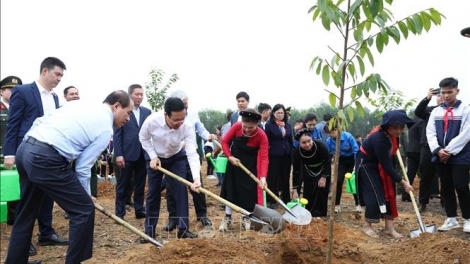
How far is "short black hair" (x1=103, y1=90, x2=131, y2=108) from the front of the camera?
3.42m

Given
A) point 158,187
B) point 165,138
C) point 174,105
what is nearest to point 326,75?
point 174,105

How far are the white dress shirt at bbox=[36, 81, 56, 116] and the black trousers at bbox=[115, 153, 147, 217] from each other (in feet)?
5.38

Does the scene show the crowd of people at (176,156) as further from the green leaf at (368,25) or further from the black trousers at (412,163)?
the green leaf at (368,25)

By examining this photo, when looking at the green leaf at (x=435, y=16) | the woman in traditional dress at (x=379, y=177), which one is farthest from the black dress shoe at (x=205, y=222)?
the green leaf at (x=435, y=16)

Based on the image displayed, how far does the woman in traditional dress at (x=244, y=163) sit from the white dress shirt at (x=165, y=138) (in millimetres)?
741

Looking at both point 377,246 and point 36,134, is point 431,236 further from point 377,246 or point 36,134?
point 36,134

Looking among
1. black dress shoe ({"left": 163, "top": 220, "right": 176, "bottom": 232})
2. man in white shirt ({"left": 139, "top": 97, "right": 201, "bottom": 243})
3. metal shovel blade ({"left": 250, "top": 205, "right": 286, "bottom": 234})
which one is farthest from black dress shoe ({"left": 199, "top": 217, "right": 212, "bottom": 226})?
metal shovel blade ({"left": 250, "top": 205, "right": 286, "bottom": 234})

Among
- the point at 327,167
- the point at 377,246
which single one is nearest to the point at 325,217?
the point at 327,167

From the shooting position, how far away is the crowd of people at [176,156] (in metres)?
3.23

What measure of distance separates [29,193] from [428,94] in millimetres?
4995

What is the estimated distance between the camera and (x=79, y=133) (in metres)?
3.22

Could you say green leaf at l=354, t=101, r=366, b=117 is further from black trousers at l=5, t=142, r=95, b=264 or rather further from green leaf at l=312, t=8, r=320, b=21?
black trousers at l=5, t=142, r=95, b=264

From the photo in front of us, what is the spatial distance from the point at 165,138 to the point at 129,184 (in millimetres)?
1668

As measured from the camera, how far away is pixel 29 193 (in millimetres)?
3443
